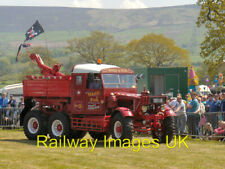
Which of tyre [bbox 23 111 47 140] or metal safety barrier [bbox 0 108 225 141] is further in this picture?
tyre [bbox 23 111 47 140]

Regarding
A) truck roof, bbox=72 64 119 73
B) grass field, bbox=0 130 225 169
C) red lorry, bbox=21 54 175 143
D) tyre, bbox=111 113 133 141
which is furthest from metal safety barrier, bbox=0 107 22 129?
tyre, bbox=111 113 133 141

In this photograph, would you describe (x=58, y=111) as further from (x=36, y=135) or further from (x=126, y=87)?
(x=126, y=87)

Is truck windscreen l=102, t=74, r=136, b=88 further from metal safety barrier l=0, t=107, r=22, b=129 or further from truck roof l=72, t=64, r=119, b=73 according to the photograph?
metal safety barrier l=0, t=107, r=22, b=129

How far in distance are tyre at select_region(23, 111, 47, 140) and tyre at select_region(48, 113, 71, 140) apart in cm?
48

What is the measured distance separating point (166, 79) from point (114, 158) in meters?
26.3

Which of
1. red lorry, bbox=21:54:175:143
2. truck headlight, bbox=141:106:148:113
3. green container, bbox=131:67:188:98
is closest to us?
red lorry, bbox=21:54:175:143

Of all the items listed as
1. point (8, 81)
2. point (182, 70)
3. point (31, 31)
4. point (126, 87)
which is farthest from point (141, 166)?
point (8, 81)

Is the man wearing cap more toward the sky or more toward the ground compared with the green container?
more toward the ground

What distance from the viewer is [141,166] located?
10.2 m

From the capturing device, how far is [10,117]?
23375 millimetres

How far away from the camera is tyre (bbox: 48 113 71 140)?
1574 centimetres

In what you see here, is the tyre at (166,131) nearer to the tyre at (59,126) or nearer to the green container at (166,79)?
the tyre at (59,126)

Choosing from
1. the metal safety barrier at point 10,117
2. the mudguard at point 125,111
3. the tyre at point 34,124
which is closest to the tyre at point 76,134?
the tyre at point 34,124

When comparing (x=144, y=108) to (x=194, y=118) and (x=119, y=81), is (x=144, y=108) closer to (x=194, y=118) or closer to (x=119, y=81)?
(x=119, y=81)
